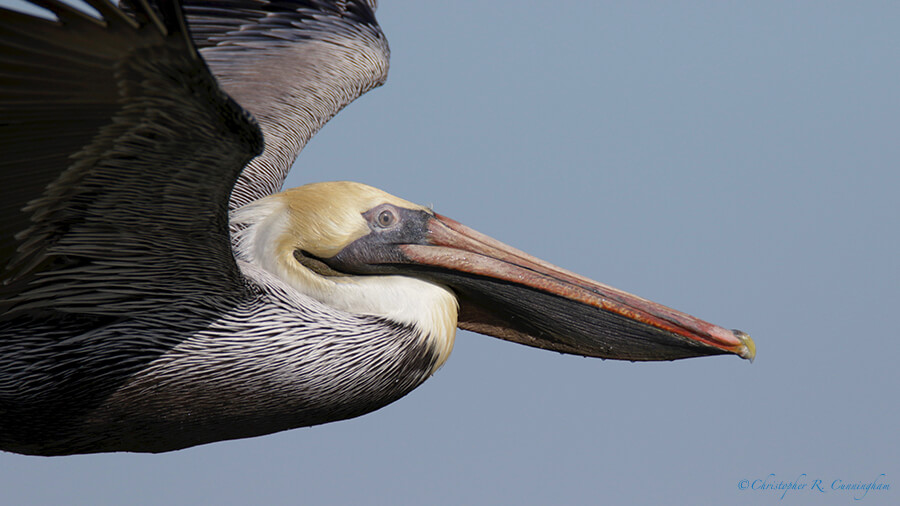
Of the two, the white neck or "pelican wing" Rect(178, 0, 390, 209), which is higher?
"pelican wing" Rect(178, 0, 390, 209)

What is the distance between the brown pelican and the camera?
2.95 m

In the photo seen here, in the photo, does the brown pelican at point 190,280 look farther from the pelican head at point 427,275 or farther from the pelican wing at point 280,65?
the pelican wing at point 280,65

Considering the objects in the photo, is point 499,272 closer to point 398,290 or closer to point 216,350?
point 398,290

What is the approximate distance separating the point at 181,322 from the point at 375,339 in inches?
36.2

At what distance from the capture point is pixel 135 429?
4.31m

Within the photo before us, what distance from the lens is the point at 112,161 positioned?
126 inches

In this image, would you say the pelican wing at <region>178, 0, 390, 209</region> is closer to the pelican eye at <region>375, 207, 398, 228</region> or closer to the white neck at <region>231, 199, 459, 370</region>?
the white neck at <region>231, 199, 459, 370</region>

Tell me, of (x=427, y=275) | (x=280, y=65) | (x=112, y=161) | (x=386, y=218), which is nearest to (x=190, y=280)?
(x=112, y=161)

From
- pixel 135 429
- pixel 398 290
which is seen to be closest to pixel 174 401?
→ pixel 135 429

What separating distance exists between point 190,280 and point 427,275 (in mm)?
1314

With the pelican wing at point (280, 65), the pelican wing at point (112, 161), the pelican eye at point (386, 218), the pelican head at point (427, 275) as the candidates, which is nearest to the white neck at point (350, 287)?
the pelican head at point (427, 275)

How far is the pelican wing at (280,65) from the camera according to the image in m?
6.25

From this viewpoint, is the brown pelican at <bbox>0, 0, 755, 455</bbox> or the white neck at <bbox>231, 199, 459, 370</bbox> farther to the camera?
the white neck at <bbox>231, 199, 459, 370</bbox>

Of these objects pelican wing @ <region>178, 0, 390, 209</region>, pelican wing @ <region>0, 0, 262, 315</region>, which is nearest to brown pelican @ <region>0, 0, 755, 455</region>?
pelican wing @ <region>0, 0, 262, 315</region>
